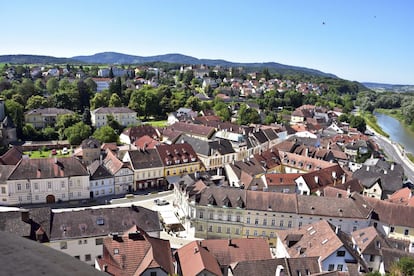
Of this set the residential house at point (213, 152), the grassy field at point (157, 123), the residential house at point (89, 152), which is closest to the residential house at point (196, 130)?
the residential house at point (213, 152)

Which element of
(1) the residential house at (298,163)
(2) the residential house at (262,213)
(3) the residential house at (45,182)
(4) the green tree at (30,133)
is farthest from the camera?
(4) the green tree at (30,133)

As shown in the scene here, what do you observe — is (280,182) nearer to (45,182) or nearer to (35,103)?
(45,182)

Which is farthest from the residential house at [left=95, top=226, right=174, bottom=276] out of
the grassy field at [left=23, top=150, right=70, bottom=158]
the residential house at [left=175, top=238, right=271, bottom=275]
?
the grassy field at [left=23, top=150, right=70, bottom=158]

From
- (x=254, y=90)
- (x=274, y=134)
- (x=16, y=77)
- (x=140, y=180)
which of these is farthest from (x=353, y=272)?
(x=16, y=77)

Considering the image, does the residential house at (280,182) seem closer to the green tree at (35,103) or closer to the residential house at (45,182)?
the residential house at (45,182)

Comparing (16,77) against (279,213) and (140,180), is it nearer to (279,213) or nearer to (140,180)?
(140,180)

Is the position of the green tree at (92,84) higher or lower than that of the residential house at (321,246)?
higher

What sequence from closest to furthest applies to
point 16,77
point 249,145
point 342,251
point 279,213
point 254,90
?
point 342,251
point 279,213
point 249,145
point 16,77
point 254,90
